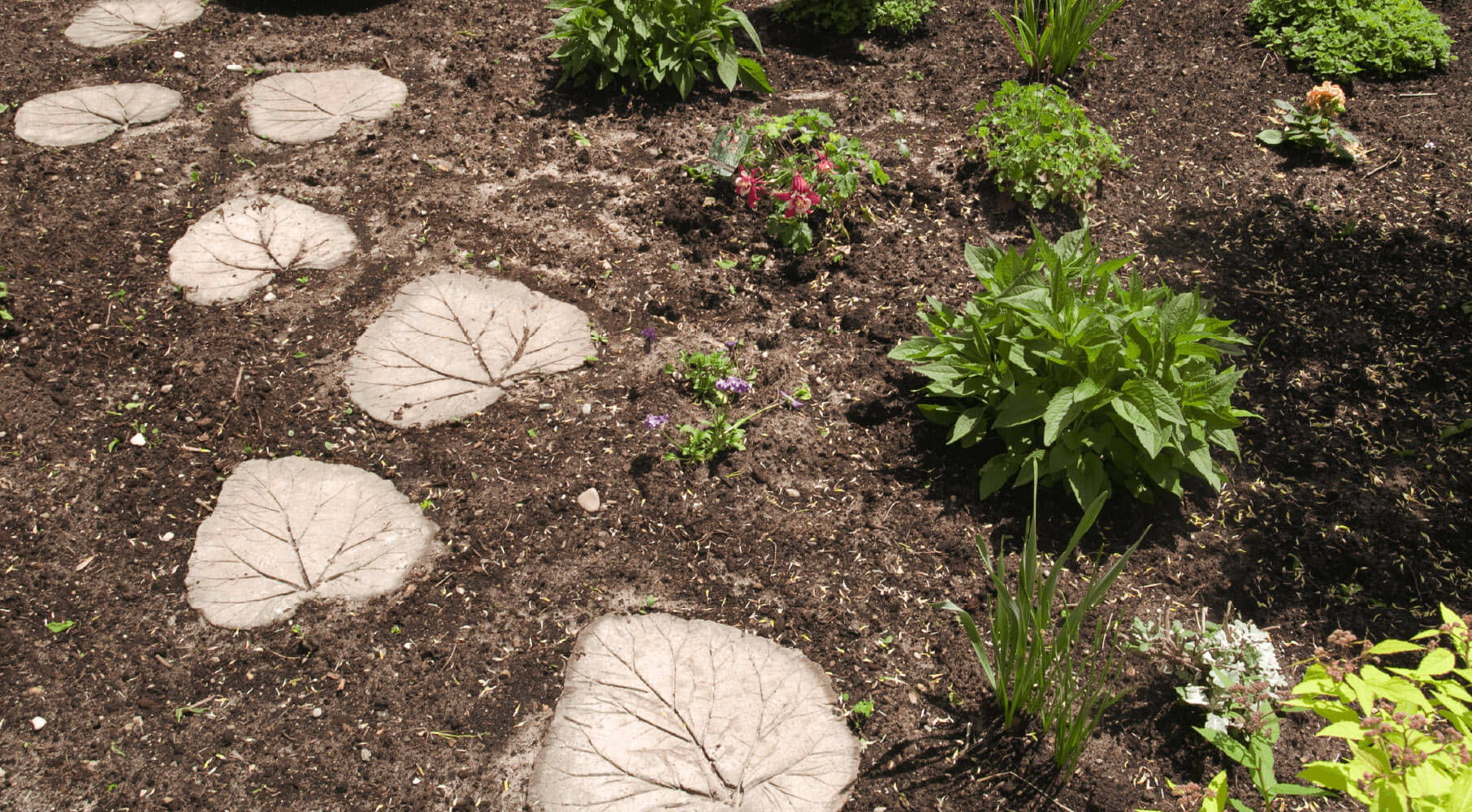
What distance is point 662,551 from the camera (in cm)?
271

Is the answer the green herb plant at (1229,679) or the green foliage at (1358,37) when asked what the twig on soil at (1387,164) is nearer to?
the green foliage at (1358,37)

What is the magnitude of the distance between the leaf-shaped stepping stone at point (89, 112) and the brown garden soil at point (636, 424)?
0.09m

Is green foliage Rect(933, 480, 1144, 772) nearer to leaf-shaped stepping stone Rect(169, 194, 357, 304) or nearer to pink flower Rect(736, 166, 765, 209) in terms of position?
pink flower Rect(736, 166, 765, 209)

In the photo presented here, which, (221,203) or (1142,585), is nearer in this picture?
(1142,585)

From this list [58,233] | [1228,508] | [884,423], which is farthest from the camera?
[58,233]

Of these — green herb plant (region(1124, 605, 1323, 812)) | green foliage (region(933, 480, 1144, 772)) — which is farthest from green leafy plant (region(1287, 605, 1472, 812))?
green herb plant (region(1124, 605, 1323, 812))

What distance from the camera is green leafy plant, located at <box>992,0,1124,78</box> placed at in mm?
4285

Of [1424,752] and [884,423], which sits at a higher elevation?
[1424,752]

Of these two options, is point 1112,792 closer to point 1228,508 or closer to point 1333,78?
point 1228,508

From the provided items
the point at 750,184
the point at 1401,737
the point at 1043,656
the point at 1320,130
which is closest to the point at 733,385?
the point at 750,184

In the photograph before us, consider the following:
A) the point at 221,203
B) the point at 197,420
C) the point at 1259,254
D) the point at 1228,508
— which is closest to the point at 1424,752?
the point at 1228,508

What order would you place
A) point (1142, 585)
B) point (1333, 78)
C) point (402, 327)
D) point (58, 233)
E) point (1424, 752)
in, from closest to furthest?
1. point (1424, 752)
2. point (1142, 585)
3. point (402, 327)
4. point (58, 233)
5. point (1333, 78)

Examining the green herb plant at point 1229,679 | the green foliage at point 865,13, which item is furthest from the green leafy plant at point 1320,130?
the green herb plant at point 1229,679

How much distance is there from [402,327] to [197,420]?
731 mm
